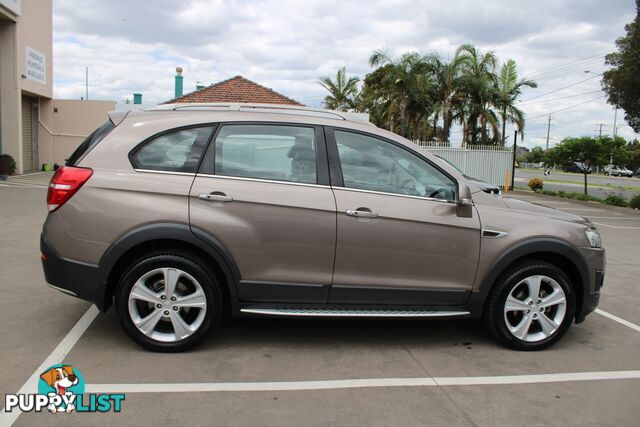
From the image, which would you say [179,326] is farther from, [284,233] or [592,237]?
[592,237]

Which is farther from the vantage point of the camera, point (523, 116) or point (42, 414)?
point (523, 116)

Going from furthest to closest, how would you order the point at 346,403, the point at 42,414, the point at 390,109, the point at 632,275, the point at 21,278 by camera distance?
the point at 390,109
the point at 632,275
the point at 21,278
the point at 346,403
the point at 42,414

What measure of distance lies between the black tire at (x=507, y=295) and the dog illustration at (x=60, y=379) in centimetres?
313

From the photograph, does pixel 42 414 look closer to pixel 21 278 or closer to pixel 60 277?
pixel 60 277

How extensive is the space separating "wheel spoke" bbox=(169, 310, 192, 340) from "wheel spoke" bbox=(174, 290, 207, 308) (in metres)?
0.08

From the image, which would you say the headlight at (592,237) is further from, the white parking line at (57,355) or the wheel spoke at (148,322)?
the white parking line at (57,355)

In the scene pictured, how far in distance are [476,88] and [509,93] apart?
3471mm

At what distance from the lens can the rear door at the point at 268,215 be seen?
3934mm

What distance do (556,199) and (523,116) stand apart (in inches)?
354

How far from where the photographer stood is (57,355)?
12.8ft

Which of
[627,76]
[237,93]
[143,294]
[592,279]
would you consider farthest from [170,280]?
[237,93]

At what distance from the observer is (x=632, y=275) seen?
7.59 meters

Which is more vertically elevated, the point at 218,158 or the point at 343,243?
the point at 218,158

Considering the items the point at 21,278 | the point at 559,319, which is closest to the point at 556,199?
the point at 559,319
